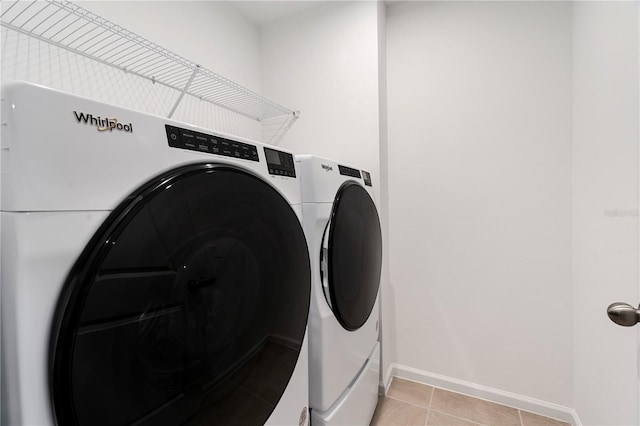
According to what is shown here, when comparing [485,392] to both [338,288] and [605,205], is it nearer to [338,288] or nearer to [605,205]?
[605,205]

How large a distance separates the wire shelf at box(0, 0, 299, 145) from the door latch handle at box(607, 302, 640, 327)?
1.56 metres

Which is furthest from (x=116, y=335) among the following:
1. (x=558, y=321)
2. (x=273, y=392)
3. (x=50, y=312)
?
(x=558, y=321)

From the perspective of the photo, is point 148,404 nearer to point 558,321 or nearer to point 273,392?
point 273,392

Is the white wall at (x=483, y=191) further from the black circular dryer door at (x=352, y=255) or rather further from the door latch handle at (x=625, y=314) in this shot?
the door latch handle at (x=625, y=314)

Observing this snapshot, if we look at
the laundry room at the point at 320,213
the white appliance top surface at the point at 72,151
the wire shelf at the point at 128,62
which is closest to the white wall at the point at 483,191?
the laundry room at the point at 320,213

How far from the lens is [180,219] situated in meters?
0.49

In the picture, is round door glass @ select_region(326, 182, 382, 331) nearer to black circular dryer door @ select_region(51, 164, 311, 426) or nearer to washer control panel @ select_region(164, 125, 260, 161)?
black circular dryer door @ select_region(51, 164, 311, 426)

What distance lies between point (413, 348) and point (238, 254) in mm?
1715

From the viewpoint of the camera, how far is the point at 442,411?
5.20ft

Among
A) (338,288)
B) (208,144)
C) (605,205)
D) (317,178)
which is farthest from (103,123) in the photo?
(605,205)

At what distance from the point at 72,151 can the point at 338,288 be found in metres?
0.80

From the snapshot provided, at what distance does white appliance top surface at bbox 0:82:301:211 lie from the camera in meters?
0.35

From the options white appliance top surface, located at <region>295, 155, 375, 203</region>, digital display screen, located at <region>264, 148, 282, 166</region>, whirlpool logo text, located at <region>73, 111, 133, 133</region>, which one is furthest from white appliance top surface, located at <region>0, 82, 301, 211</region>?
white appliance top surface, located at <region>295, 155, 375, 203</region>

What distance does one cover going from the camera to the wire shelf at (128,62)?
0.92 meters
